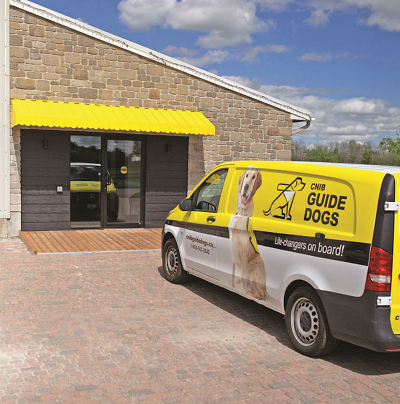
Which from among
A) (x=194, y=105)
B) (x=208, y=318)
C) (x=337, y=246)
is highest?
(x=194, y=105)

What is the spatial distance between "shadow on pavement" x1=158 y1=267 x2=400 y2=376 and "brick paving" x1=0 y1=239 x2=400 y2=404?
14mm

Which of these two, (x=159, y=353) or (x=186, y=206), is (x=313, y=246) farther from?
(x=186, y=206)

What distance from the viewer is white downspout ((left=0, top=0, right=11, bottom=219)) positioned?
12.1 metres

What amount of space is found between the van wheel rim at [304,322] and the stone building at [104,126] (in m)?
8.14

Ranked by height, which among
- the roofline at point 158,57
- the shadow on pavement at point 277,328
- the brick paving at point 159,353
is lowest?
the shadow on pavement at point 277,328

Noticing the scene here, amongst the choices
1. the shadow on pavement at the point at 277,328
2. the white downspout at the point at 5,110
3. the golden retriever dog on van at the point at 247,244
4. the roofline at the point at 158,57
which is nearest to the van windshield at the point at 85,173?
the white downspout at the point at 5,110

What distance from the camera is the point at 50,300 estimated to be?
725cm

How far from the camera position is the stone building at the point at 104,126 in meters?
12.4

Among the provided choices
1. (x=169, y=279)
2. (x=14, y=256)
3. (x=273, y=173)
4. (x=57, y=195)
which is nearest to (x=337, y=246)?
(x=273, y=173)

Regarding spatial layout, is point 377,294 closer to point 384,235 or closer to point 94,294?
point 384,235

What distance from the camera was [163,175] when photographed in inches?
559

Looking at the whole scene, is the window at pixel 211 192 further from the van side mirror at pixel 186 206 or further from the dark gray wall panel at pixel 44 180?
the dark gray wall panel at pixel 44 180

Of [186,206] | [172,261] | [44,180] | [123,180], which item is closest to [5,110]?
[44,180]

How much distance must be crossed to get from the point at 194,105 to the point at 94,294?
7952 mm
